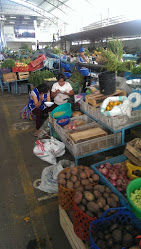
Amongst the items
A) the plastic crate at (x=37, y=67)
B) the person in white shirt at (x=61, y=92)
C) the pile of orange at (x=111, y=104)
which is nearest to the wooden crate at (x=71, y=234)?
the pile of orange at (x=111, y=104)

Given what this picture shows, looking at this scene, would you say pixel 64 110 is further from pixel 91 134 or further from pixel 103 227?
pixel 103 227

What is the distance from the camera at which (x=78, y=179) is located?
6.63 feet

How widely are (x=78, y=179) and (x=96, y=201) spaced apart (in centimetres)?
37

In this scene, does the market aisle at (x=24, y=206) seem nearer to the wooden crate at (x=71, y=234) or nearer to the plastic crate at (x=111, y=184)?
the wooden crate at (x=71, y=234)

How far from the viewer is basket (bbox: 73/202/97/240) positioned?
1.55 meters

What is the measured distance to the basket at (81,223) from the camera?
5.09 ft

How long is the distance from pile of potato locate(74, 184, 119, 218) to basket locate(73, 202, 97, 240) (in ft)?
0.17

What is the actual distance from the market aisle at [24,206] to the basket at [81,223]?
54 centimetres

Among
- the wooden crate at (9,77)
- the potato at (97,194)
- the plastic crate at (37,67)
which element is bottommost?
the potato at (97,194)

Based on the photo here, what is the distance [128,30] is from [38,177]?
11.4 m

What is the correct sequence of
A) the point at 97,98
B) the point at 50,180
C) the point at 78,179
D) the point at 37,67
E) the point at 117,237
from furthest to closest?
the point at 37,67
the point at 97,98
the point at 50,180
the point at 78,179
the point at 117,237

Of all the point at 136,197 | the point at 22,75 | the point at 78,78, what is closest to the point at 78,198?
the point at 136,197

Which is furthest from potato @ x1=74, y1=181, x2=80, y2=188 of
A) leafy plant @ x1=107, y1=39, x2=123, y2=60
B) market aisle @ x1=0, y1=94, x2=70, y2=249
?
leafy plant @ x1=107, y1=39, x2=123, y2=60

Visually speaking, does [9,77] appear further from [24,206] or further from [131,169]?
[131,169]
